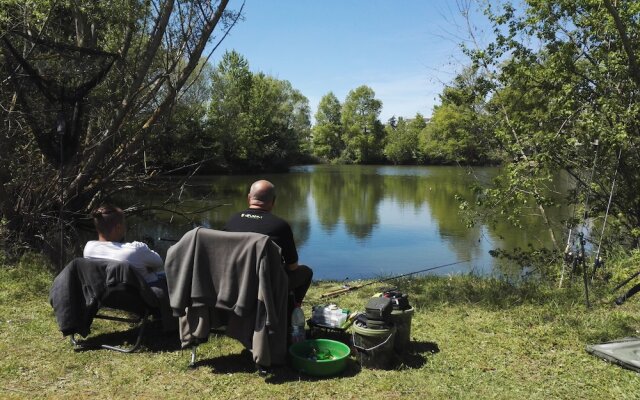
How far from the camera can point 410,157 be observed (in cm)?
6247

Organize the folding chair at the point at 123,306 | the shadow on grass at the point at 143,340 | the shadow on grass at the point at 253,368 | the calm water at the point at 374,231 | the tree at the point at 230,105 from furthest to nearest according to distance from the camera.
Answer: the tree at the point at 230,105 < the calm water at the point at 374,231 < the shadow on grass at the point at 143,340 < the folding chair at the point at 123,306 < the shadow on grass at the point at 253,368

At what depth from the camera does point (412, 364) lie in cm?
342

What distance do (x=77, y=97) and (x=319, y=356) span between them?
185 inches

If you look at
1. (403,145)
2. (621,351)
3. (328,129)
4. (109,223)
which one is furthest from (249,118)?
(621,351)

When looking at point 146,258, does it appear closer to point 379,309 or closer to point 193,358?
point 193,358

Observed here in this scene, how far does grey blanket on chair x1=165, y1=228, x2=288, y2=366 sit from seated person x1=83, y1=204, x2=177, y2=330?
32 cm

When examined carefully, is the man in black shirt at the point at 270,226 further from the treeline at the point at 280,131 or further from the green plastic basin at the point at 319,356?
the treeline at the point at 280,131

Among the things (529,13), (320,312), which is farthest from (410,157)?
(320,312)

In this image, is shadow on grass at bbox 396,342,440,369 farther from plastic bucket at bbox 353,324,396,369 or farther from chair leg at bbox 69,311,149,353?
chair leg at bbox 69,311,149,353

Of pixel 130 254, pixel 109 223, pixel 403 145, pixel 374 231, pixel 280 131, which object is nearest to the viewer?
pixel 130 254

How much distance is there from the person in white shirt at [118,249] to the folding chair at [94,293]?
0.14 metres

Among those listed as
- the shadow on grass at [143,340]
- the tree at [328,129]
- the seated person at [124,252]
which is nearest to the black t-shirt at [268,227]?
the seated person at [124,252]

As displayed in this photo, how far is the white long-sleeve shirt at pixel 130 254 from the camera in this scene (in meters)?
3.62

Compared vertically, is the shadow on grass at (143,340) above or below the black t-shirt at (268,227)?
below
